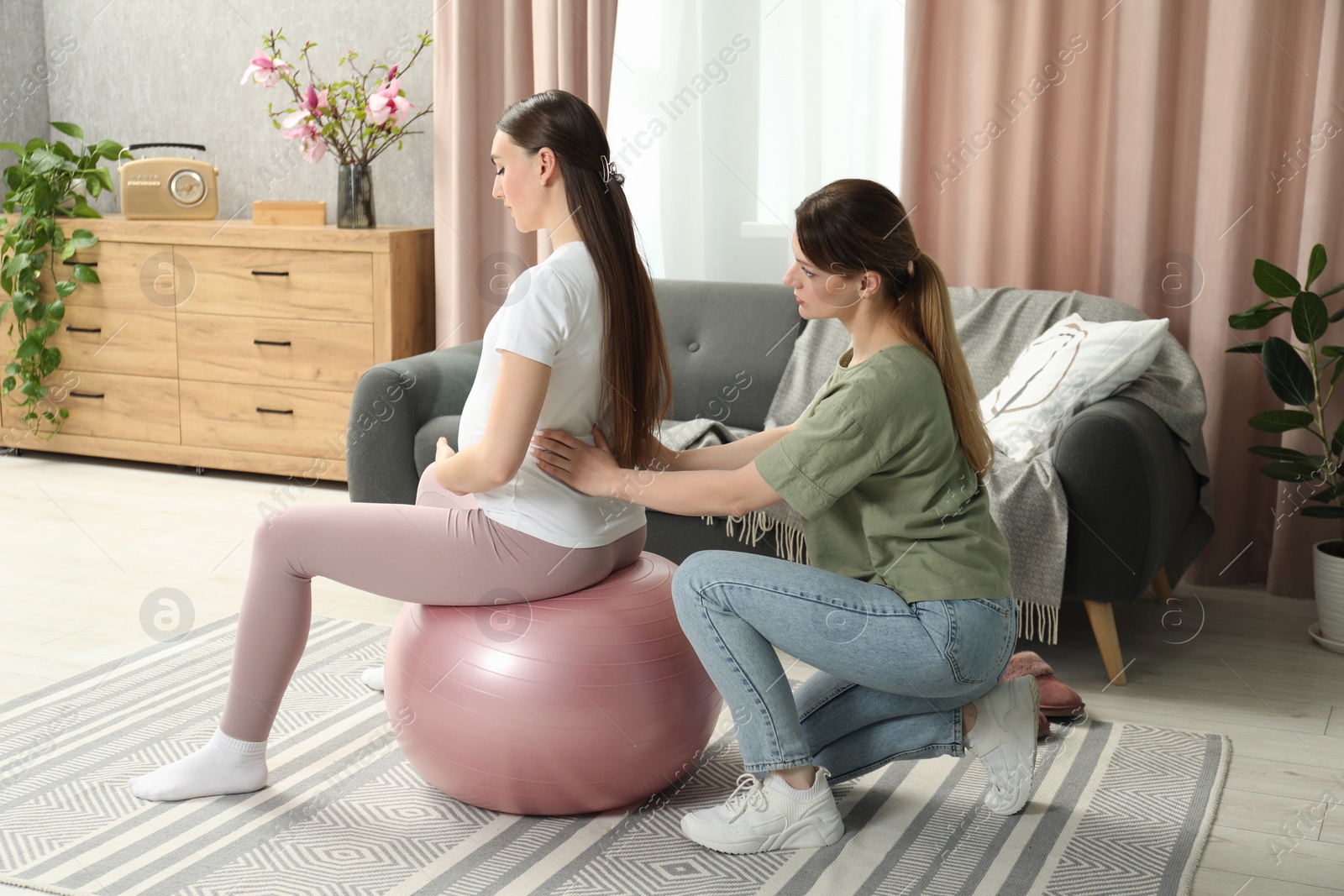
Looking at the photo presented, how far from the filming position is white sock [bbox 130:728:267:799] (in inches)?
68.9

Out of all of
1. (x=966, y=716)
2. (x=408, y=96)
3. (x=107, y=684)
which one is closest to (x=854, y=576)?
(x=966, y=716)

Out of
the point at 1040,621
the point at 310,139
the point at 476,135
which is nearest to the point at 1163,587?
the point at 1040,621

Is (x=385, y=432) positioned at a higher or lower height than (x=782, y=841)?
higher

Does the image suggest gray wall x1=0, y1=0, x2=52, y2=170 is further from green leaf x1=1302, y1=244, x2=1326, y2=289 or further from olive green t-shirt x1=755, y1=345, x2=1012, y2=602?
green leaf x1=1302, y1=244, x2=1326, y2=289

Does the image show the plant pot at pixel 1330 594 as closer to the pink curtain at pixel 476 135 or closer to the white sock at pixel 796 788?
the white sock at pixel 796 788

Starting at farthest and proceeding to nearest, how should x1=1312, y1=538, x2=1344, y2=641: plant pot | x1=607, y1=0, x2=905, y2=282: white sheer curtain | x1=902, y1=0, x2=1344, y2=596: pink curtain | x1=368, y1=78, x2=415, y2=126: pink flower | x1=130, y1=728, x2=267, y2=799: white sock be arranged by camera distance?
1. x1=368, y1=78, x2=415, y2=126: pink flower
2. x1=607, y1=0, x2=905, y2=282: white sheer curtain
3. x1=902, y1=0, x2=1344, y2=596: pink curtain
4. x1=1312, y1=538, x2=1344, y2=641: plant pot
5. x1=130, y1=728, x2=267, y2=799: white sock

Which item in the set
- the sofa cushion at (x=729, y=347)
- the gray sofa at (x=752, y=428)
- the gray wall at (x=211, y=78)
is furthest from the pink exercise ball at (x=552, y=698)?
the gray wall at (x=211, y=78)

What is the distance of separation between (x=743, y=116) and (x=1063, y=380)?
142 cm

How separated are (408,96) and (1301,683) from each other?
10.2 feet

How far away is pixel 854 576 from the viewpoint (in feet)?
5.33

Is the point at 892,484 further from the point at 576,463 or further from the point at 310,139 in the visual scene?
the point at 310,139

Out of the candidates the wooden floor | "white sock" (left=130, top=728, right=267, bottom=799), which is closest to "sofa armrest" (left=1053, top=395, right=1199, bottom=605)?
the wooden floor

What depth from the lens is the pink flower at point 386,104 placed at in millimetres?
3568

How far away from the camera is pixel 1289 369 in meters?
2.60
